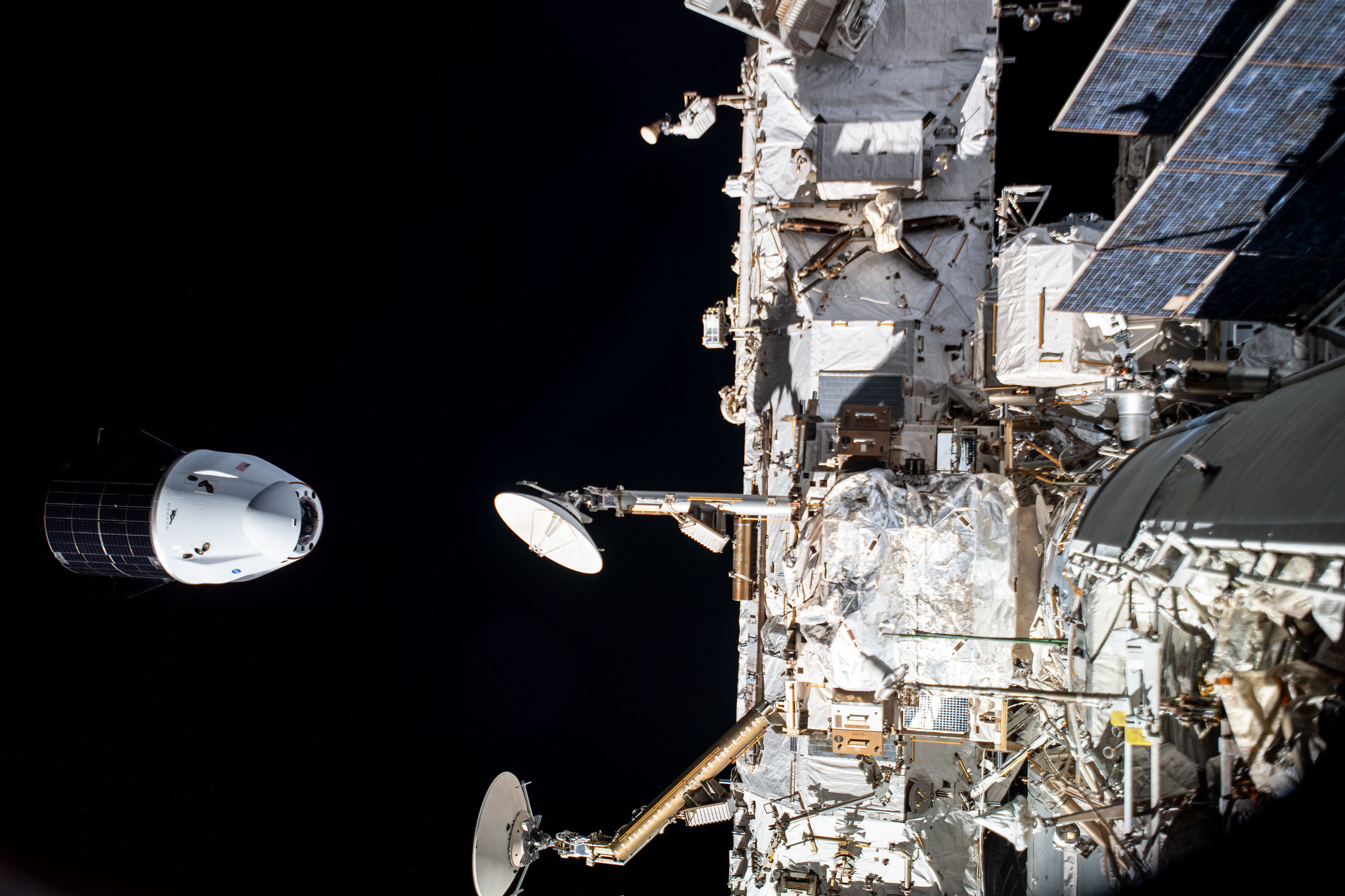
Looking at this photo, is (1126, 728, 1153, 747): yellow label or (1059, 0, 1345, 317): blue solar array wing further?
(1059, 0, 1345, 317): blue solar array wing

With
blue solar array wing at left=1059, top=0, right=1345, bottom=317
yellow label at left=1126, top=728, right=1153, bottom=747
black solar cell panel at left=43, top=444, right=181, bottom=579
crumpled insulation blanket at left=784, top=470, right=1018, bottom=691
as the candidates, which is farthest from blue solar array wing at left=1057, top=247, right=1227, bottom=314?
black solar cell panel at left=43, top=444, right=181, bottom=579

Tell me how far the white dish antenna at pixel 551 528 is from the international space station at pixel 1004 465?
0.25ft

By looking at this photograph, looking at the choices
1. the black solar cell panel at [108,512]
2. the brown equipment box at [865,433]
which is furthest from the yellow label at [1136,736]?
the black solar cell panel at [108,512]

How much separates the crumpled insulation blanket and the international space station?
0.04 meters

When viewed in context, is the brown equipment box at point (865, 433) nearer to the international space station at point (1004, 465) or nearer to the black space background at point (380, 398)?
the international space station at point (1004, 465)

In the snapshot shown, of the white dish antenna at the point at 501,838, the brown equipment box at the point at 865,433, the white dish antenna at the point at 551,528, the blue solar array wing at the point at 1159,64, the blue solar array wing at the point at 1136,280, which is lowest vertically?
the white dish antenna at the point at 501,838

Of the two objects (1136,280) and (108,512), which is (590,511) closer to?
(108,512)

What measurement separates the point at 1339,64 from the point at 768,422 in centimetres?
994

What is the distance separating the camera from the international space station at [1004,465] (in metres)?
5.49

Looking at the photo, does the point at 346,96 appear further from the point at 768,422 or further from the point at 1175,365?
the point at 1175,365

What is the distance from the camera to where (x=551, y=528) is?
1156 cm

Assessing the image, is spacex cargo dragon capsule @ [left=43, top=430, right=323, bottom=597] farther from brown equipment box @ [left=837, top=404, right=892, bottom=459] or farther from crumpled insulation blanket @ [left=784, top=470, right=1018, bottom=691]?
brown equipment box @ [left=837, top=404, right=892, bottom=459]

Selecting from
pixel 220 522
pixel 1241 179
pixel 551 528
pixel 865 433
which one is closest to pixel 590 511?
pixel 551 528

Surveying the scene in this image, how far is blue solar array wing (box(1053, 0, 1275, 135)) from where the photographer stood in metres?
6.99
